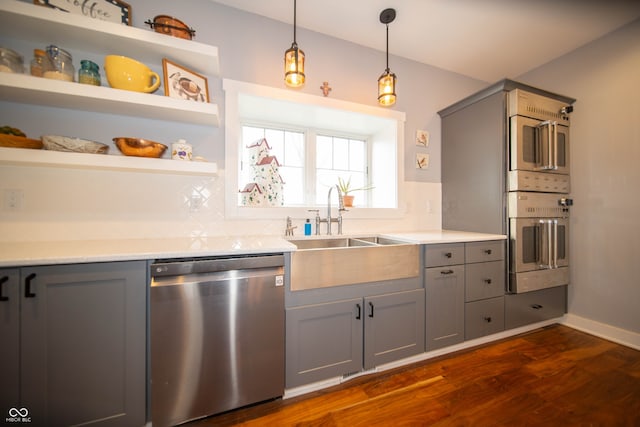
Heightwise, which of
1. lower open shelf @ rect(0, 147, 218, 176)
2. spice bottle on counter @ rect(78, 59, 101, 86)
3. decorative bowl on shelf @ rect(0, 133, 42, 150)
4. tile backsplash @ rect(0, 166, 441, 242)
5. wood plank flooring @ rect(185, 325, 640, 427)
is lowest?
wood plank flooring @ rect(185, 325, 640, 427)

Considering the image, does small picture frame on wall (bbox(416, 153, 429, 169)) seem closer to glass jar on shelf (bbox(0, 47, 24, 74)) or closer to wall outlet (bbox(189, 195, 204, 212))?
wall outlet (bbox(189, 195, 204, 212))

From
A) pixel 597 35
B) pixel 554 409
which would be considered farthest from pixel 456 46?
pixel 554 409

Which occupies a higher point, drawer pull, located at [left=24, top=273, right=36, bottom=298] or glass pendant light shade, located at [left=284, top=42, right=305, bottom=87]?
glass pendant light shade, located at [left=284, top=42, right=305, bottom=87]

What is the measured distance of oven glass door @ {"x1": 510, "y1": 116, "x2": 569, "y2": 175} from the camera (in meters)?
1.96

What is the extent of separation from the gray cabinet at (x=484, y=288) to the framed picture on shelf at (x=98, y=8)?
2.86 metres

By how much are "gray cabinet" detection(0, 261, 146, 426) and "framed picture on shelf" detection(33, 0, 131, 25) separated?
143 cm

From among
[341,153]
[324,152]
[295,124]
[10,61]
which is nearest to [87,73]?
[10,61]

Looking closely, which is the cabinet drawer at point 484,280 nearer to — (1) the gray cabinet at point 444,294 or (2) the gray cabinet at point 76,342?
(1) the gray cabinet at point 444,294

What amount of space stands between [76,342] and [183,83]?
153 cm

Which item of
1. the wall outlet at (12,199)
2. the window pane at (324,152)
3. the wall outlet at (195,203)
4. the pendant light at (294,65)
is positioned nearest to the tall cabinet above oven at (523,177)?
the window pane at (324,152)

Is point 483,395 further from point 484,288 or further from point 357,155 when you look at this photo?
point 357,155

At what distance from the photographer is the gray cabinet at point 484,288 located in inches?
72.1

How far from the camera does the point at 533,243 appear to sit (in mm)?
2070

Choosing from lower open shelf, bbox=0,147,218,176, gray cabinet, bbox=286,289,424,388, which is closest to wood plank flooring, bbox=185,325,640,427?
gray cabinet, bbox=286,289,424,388
